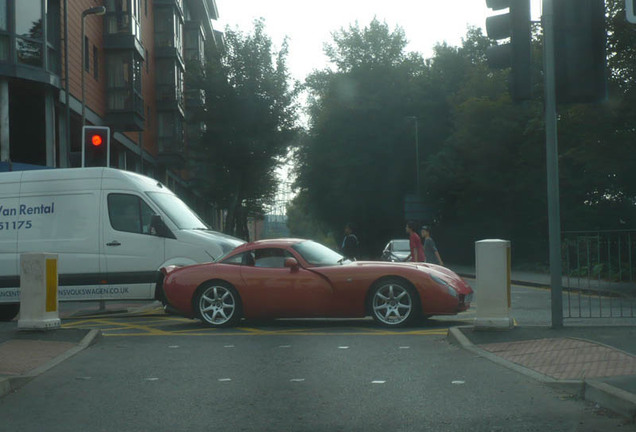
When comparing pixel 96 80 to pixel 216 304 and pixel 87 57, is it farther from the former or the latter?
pixel 216 304

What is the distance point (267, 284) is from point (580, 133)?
13.8 meters

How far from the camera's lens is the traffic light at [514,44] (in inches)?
413

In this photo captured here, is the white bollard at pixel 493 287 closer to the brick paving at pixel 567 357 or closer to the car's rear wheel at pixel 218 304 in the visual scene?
the brick paving at pixel 567 357

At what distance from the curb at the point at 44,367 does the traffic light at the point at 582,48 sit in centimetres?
641

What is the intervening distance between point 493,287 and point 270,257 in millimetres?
3522

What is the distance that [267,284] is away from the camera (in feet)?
42.2

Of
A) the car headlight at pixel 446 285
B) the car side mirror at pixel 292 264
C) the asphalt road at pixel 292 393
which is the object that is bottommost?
the asphalt road at pixel 292 393

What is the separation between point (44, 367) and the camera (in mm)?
9055

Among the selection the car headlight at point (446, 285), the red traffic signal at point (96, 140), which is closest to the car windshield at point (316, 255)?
the car headlight at point (446, 285)

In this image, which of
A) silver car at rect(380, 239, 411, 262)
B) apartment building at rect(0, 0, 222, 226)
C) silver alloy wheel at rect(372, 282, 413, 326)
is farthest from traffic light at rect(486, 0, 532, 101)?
silver car at rect(380, 239, 411, 262)

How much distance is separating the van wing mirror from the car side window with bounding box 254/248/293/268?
102 inches

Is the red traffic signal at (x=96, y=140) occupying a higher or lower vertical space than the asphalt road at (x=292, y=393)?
higher

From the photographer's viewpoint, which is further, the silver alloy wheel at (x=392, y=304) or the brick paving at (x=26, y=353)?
the silver alloy wheel at (x=392, y=304)

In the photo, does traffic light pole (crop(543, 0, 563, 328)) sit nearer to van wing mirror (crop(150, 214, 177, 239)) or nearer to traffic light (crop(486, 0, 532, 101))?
traffic light (crop(486, 0, 532, 101))
